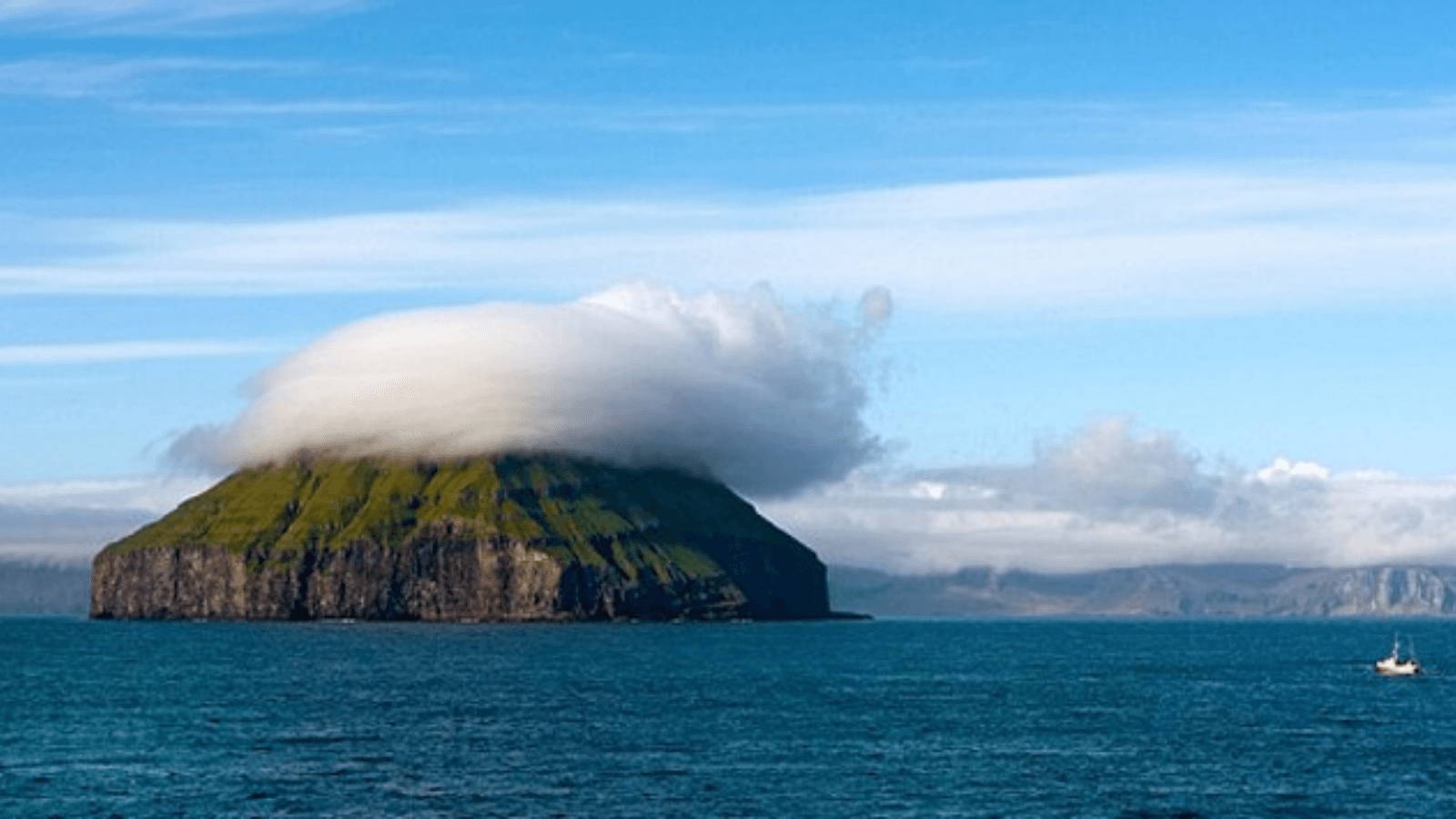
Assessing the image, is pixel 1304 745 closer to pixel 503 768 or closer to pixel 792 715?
pixel 792 715

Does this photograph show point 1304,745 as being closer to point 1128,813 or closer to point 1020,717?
point 1020,717

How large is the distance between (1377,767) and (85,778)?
98.7 metres

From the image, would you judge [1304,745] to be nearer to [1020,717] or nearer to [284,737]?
[1020,717]

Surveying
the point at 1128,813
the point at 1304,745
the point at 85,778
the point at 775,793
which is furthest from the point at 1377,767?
the point at 85,778

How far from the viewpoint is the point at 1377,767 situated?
15688cm

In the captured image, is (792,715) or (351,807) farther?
(792,715)

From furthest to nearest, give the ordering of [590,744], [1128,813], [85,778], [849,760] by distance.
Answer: [590,744] < [849,760] < [85,778] < [1128,813]

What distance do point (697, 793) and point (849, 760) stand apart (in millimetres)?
23497

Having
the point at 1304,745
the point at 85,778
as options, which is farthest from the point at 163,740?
the point at 1304,745

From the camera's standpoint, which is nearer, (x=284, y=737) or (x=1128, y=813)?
(x=1128, y=813)

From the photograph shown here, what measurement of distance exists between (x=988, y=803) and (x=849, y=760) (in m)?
24.3

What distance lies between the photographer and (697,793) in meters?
134

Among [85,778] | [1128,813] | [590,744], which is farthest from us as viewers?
[590,744]

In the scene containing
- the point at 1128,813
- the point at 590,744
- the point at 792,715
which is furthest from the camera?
the point at 792,715
